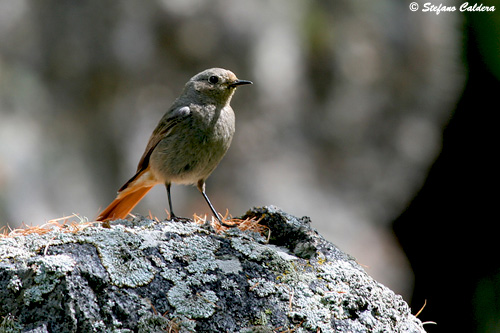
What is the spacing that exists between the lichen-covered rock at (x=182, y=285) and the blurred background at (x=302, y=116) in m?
4.50

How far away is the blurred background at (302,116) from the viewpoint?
24.5ft

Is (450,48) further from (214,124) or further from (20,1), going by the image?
(20,1)

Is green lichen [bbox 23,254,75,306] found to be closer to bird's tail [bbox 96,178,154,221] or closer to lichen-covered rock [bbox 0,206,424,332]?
lichen-covered rock [bbox 0,206,424,332]

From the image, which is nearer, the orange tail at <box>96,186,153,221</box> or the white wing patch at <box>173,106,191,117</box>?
the orange tail at <box>96,186,153,221</box>

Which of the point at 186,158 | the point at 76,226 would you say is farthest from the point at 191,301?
the point at 186,158

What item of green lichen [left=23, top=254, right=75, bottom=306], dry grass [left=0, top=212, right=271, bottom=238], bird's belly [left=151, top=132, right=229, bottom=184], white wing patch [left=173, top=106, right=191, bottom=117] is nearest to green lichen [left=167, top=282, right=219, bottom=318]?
green lichen [left=23, top=254, right=75, bottom=306]

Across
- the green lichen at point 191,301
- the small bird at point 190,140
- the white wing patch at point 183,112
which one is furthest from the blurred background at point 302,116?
the green lichen at point 191,301

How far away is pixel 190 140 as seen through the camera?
526cm

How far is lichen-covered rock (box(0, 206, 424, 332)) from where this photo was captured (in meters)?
2.46

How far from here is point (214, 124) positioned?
534 centimetres

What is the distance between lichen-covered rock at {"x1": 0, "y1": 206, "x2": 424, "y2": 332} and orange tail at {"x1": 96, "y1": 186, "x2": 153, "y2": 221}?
1.90m

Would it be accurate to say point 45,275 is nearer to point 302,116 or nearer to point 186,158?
point 186,158

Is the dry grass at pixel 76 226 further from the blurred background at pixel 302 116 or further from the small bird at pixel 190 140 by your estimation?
the blurred background at pixel 302 116

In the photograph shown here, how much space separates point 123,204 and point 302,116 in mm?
3667
